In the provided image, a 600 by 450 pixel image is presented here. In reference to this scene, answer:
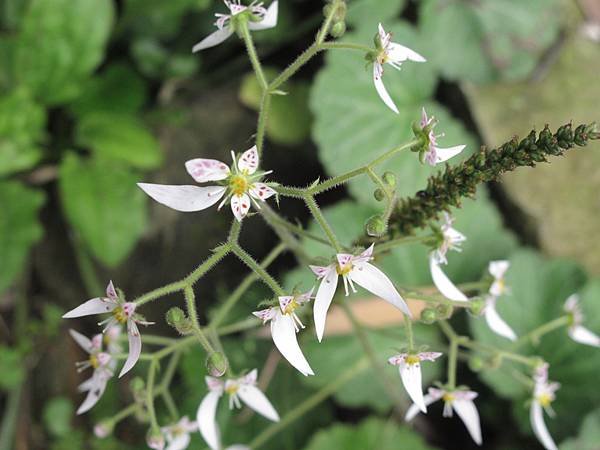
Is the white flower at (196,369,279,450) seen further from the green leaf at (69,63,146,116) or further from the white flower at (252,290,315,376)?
the green leaf at (69,63,146,116)

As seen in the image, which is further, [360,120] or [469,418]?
[360,120]

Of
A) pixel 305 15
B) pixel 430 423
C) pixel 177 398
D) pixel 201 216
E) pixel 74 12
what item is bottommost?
pixel 430 423

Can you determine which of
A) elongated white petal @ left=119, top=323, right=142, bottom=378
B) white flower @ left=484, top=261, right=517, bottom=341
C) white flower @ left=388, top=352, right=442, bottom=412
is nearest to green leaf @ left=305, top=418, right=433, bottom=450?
white flower @ left=484, top=261, right=517, bottom=341

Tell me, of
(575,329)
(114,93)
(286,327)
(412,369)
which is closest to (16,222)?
(114,93)

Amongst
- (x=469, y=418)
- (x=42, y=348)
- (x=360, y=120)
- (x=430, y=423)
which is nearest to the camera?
(x=469, y=418)

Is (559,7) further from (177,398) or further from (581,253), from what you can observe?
(177,398)

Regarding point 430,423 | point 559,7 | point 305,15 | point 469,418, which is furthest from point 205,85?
point 469,418

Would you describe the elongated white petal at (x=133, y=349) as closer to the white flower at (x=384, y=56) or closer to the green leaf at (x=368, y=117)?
the white flower at (x=384, y=56)

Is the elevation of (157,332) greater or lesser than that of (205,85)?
lesser
